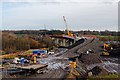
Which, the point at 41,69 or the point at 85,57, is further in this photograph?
the point at 85,57

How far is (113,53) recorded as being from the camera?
27.6 meters

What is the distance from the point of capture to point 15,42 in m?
34.4

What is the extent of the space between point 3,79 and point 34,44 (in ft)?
86.5

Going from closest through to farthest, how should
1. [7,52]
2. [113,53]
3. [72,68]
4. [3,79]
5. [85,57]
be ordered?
[3,79] → [72,68] → [85,57] → [113,53] → [7,52]

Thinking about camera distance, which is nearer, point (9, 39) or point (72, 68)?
point (72, 68)

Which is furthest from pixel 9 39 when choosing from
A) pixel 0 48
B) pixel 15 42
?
pixel 0 48

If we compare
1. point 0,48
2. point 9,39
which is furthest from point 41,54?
point 9,39

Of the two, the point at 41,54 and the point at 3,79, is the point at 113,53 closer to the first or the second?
the point at 41,54

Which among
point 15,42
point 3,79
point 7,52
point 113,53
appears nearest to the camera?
point 3,79

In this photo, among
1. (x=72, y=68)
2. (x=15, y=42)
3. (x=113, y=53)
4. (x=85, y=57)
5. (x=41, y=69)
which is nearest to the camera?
(x=41, y=69)

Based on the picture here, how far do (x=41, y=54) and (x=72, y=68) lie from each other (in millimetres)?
11688

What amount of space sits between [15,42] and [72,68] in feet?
60.5

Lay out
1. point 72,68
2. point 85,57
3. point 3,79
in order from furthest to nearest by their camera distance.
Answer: point 85,57 < point 72,68 < point 3,79

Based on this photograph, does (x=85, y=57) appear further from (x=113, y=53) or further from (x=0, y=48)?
(x=0, y=48)
